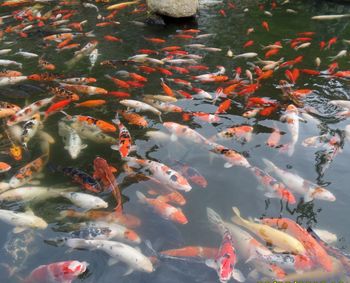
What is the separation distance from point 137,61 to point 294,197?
5463 millimetres

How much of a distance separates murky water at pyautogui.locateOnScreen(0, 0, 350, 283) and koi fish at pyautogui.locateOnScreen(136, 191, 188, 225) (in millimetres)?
79

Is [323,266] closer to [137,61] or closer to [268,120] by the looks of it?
[268,120]

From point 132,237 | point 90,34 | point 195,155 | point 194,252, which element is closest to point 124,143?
point 195,155

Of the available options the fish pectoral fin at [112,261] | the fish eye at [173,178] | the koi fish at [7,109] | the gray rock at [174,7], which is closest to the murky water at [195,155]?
the fish pectoral fin at [112,261]

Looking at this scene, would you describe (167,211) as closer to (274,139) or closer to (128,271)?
(128,271)

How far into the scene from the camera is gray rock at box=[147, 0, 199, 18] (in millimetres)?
11664

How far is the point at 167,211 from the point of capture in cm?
515

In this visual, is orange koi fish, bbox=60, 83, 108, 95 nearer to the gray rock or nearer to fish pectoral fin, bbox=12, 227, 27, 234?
fish pectoral fin, bbox=12, 227, 27, 234

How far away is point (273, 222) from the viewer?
5023 mm

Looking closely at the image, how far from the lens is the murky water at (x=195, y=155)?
187 inches

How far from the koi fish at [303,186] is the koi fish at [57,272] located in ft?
10.3

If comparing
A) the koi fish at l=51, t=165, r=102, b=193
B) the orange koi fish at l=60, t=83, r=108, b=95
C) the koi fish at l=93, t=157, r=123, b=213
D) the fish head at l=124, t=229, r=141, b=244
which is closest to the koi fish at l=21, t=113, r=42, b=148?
the koi fish at l=51, t=165, r=102, b=193

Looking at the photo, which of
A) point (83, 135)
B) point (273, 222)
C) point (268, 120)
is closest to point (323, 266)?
point (273, 222)

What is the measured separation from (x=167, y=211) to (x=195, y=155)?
1474 mm
